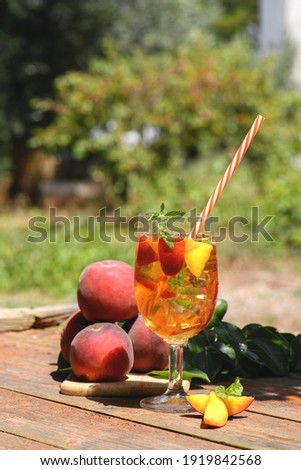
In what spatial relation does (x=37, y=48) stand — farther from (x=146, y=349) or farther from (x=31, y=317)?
(x=146, y=349)

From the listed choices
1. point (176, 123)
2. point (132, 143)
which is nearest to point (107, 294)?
point (176, 123)

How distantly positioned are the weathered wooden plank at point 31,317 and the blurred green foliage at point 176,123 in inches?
244

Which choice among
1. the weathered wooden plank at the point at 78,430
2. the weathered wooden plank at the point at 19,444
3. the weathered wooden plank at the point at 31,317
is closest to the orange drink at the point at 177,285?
the weathered wooden plank at the point at 78,430

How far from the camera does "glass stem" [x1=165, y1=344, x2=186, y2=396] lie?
1708mm

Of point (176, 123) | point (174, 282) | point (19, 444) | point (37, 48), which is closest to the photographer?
point (19, 444)

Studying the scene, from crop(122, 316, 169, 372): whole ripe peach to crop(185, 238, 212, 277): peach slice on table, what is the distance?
0.29 metres

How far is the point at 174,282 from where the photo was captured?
1652mm

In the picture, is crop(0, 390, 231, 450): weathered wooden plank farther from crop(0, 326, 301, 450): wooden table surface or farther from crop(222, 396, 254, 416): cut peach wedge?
crop(222, 396, 254, 416): cut peach wedge

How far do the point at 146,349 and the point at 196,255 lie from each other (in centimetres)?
33

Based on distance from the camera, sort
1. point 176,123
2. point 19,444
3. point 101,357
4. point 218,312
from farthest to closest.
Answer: point 176,123
point 218,312
point 101,357
point 19,444

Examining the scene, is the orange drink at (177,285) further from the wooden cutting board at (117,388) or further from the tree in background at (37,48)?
the tree in background at (37,48)

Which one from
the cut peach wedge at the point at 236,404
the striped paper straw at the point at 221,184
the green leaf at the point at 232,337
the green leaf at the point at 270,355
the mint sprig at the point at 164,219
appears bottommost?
the cut peach wedge at the point at 236,404

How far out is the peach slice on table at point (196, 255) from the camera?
1.65 meters

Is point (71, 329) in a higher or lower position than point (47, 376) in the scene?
higher
